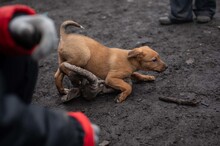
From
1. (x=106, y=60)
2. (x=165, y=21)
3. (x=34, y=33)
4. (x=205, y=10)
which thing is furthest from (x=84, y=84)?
(x=205, y=10)

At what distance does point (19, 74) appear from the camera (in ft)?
5.49

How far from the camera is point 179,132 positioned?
10.3ft

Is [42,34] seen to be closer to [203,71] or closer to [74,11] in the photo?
[203,71]

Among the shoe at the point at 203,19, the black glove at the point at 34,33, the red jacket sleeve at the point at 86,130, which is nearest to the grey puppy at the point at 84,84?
the red jacket sleeve at the point at 86,130

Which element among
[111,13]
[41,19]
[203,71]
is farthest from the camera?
[111,13]

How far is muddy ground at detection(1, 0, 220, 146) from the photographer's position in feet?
10.4

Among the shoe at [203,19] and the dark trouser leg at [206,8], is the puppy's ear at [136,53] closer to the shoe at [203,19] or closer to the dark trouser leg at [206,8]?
the shoe at [203,19]

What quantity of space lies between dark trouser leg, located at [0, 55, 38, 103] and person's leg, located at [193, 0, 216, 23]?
419 centimetres

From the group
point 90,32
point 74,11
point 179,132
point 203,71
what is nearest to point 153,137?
point 179,132

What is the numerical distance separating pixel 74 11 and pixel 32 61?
522 cm

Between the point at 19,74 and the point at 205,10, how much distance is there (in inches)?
178

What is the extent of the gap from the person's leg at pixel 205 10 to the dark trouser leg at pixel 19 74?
4.19 m

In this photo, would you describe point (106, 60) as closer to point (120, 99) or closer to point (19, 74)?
point (120, 99)

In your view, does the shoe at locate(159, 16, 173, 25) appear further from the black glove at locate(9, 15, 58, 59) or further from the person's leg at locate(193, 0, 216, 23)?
the black glove at locate(9, 15, 58, 59)
